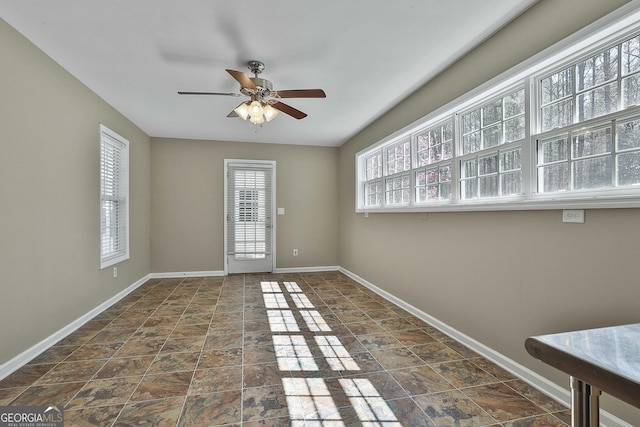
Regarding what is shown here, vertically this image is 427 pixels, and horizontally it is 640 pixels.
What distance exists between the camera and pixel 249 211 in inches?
227

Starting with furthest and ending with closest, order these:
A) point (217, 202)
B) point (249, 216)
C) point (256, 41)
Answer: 1. point (249, 216)
2. point (217, 202)
3. point (256, 41)

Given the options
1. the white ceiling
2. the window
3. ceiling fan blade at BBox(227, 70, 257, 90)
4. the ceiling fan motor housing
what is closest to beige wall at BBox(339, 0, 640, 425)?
the white ceiling

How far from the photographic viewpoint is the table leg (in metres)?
0.75

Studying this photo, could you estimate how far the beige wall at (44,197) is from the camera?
7.18 feet

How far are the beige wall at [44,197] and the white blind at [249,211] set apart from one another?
7.64ft

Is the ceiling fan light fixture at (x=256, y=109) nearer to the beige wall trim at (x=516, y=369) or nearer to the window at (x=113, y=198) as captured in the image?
the window at (x=113, y=198)

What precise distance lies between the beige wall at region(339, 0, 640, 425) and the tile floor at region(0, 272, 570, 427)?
0.32 m

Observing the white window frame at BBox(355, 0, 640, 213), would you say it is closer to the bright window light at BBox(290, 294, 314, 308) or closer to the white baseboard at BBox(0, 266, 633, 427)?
the white baseboard at BBox(0, 266, 633, 427)

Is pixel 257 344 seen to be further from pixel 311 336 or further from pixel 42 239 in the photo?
pixel 42 239

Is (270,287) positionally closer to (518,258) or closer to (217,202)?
(217,202)

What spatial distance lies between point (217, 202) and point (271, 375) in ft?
13.4

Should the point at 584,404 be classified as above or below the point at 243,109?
below

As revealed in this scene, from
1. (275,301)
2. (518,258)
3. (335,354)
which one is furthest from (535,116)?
(275,301)

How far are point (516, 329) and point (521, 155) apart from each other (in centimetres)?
128
